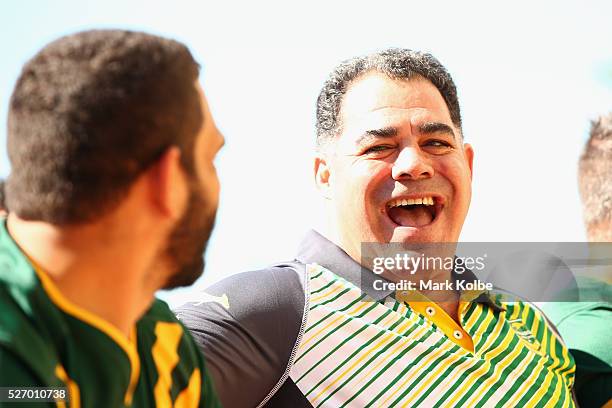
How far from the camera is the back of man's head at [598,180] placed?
280 cm

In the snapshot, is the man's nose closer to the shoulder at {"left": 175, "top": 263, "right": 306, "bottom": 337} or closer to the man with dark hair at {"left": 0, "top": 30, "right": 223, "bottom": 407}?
the shoulder at {"left": 175, "top": 263, "right": 306, "bottom": 337}

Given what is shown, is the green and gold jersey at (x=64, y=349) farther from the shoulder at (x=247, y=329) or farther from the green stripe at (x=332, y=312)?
the green stripe at (x=332, y=312)

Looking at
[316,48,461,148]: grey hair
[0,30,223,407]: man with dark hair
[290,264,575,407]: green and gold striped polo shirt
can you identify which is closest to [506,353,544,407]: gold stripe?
[290,264,575,407]: green and gold striped polo shirt

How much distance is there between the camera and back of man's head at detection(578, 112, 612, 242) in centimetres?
280

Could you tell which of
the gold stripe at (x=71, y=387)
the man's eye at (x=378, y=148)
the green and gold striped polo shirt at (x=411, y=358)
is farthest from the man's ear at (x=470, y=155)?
the gold stripe at (x=71, y=387)

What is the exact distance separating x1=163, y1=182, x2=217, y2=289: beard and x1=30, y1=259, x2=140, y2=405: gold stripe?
12cm

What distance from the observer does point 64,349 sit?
1162 mm

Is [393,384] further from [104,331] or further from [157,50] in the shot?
[157,50]

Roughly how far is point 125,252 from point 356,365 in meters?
1.05

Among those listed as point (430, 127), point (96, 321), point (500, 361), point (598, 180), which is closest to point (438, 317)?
point (500, 361)

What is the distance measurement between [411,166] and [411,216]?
161mm

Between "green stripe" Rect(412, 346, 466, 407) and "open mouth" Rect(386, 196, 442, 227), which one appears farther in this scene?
"open mouth" Rect(386, 196, 442, 227)

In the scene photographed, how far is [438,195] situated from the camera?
A: 2451mm

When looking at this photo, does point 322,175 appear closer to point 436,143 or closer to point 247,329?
point 436,143
